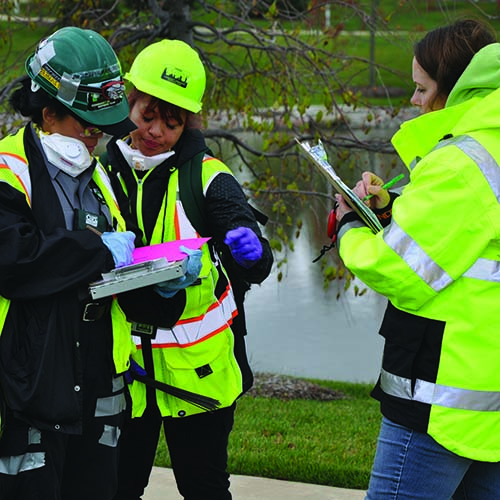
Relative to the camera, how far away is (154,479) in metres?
4.48

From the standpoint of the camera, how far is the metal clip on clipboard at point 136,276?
2615 mm

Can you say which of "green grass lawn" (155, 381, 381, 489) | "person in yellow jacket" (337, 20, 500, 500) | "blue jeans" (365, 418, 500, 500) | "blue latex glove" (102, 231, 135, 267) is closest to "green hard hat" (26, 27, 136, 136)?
"blue latex glove" (102, 231, 135, 267)

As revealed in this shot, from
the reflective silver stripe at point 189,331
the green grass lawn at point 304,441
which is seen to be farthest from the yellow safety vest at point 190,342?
the green grass lawn at point 304,441

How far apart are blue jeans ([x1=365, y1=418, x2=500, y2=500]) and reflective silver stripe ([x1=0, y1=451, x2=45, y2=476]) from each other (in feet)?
3.09

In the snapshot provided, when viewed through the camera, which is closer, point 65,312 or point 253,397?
point 65,312

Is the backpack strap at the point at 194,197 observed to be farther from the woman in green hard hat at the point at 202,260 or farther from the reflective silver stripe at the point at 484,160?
the reflective silver stripe at the point at 484,160

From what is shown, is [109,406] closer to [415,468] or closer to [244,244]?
[244,244]

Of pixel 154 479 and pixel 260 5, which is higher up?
pixel 260 5

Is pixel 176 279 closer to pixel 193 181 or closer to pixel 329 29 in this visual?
pixel 193 181

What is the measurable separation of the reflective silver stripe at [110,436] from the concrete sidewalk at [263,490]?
1480mm

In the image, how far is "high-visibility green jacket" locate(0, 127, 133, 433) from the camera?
2525mm

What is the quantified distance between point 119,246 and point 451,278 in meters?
0.93

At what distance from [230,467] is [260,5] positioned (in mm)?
3968

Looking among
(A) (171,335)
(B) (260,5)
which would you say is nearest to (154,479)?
(A) (171,335)
